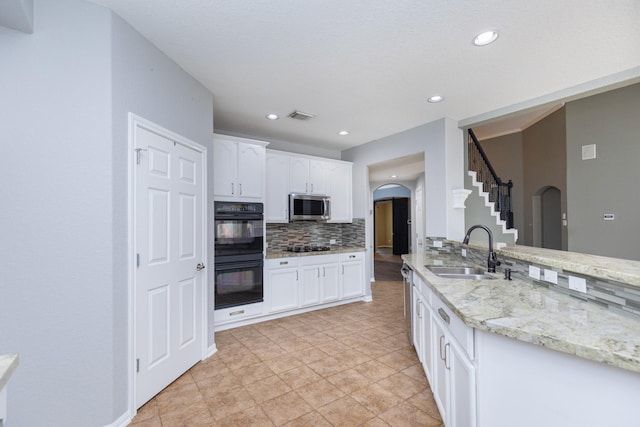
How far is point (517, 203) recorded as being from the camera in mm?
7152

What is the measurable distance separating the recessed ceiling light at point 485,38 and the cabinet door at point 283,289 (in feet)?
10.6

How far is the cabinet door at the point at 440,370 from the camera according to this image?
1.67 meters

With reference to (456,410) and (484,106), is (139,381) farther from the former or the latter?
(484,106)

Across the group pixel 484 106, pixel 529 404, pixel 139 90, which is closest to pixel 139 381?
pixel 139 90

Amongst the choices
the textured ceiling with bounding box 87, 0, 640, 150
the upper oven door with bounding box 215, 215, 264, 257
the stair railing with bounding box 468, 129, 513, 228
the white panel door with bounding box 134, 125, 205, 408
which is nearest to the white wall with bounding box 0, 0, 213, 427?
the white panel door with bounding box 134, 125, 205, 408

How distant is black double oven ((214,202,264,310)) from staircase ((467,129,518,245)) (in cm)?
325

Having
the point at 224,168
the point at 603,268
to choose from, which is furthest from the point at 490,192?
the point at 224,168

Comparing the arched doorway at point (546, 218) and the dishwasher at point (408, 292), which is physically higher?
the arched doorway at point (546, 218)

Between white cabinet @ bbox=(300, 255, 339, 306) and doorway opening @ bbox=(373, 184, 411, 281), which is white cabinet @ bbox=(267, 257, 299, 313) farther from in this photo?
doorway opening @ bbox=(373, 184, 411, 281)

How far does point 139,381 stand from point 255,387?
2.73ft

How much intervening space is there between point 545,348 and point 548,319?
0.20 metres

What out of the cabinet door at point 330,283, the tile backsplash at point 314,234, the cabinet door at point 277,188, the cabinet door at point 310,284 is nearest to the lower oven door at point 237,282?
the cabinet door at point 310,284

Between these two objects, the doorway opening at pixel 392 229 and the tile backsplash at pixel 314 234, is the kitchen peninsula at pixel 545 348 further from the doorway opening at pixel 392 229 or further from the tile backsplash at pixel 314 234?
the doorway opening at pixel 392 229

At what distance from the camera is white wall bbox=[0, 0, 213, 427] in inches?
61.1
